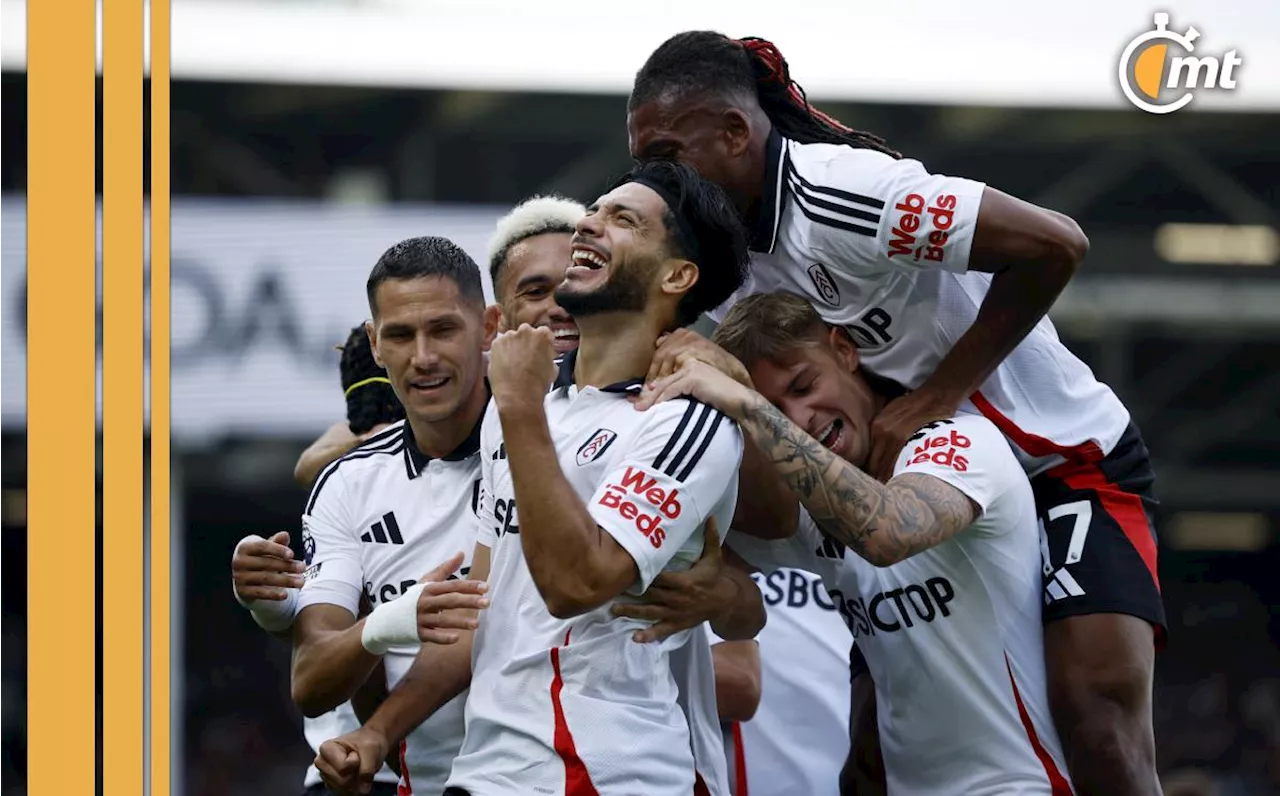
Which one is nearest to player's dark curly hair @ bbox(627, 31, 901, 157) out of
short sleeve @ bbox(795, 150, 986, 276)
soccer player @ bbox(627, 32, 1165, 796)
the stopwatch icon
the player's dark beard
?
soccer player @ bbox(627, 32, 1165, 796)

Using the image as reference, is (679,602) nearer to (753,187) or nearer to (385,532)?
(385,532)

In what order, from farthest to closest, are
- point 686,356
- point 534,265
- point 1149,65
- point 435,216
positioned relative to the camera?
point 435,216 → point 1149,65 → point 534,265 → point 686,356

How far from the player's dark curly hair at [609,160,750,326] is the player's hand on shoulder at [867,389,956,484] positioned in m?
0.58

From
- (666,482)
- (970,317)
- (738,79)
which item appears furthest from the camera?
(738,79)

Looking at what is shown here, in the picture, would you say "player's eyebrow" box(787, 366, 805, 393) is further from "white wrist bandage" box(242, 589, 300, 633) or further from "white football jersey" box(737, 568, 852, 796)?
"white football jersey" box(737, 568, 852, 796)

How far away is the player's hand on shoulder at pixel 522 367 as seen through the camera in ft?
12.7

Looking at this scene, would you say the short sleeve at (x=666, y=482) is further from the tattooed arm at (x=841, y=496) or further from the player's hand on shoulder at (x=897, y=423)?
the player's hand on shoulder at (x=897, y=423)

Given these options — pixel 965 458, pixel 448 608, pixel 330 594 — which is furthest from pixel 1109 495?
pixel 330 594

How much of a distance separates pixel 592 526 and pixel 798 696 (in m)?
2.79

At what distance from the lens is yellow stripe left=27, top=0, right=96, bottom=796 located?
465 cm

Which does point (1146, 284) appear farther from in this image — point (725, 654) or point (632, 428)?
point (632, 428)

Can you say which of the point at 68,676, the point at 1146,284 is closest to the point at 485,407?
the point at 68,676

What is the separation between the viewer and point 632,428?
4051 millimetres

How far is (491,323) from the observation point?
16.9 ft
